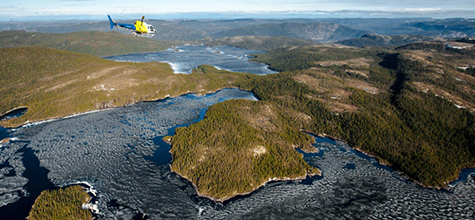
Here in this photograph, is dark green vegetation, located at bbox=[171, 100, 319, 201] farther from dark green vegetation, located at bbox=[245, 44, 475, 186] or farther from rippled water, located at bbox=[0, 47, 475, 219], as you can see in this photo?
dark green vegetation, located at bbox=[245, 44, 475, 186]

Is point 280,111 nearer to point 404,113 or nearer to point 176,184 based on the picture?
point 404,113

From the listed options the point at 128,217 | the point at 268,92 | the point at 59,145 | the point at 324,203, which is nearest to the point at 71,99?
the point at 59,145

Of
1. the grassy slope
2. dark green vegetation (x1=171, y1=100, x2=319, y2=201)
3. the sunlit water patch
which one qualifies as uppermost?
the grassy slope

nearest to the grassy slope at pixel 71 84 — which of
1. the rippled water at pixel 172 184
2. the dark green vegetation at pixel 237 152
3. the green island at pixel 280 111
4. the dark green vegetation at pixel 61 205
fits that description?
the green island at pixel 280 111

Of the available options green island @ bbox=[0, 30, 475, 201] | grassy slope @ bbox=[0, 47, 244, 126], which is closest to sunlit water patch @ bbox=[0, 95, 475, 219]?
green island @ bbox=[0, 30, 475, 201]

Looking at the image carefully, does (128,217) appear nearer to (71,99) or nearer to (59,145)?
(59,145)

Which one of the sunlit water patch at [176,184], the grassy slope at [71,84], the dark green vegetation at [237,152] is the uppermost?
the grassy slope at [71,84]

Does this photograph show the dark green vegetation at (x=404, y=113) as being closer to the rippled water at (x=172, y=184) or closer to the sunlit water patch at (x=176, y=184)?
the rippled water at (x=172, y=184)
